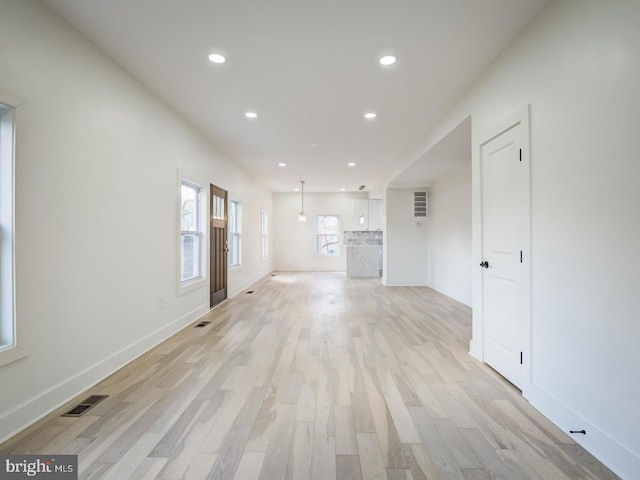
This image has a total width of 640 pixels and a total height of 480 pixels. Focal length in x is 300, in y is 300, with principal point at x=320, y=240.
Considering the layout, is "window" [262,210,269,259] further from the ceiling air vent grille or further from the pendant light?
the ceiling air vent grille

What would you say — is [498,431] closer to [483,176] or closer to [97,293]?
[483,176]

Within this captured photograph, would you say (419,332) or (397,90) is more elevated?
(397,90)

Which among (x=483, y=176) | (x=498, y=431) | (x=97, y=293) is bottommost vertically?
(x=498, y=431)

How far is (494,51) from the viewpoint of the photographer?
251 centimetres

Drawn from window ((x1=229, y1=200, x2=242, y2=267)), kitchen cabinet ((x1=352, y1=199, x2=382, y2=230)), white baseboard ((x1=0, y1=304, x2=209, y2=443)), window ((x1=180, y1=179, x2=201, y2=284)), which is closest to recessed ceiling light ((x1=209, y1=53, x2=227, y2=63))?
window ((x1=180, y1=179, x2=201, y2=284))

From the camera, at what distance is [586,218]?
1729 millimetres

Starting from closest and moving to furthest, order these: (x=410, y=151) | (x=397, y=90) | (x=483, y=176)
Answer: (x=483, y=176) < (x=397, y=90) < (x=410, y=151)

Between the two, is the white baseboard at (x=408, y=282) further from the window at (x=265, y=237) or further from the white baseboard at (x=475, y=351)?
the white baseboard at (x=475, y=351)

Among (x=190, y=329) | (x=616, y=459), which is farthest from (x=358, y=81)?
(x=190, y=329)

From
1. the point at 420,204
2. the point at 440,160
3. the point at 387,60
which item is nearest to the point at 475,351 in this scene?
the point at 387,60

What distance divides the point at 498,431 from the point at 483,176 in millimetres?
2103

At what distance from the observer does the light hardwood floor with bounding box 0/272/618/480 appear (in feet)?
5.10

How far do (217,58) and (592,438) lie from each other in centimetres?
372

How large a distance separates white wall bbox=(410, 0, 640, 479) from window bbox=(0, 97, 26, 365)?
11.0 feet
